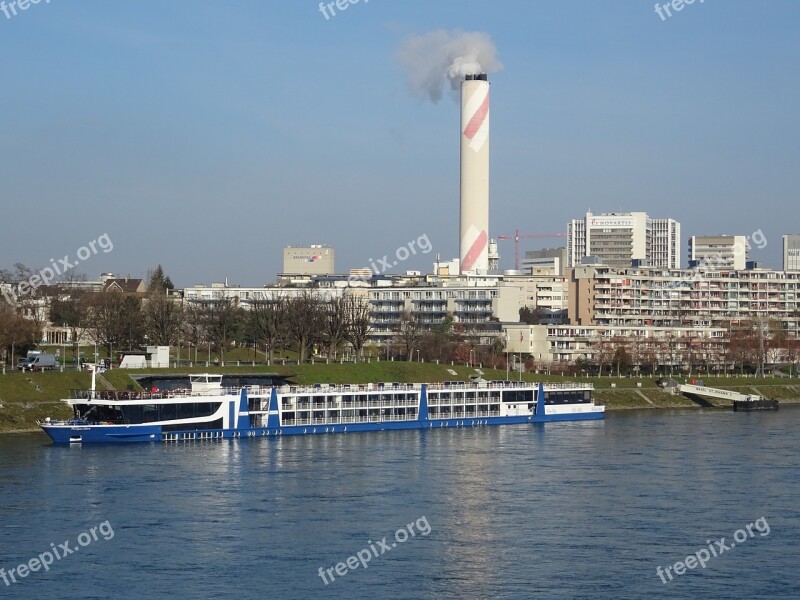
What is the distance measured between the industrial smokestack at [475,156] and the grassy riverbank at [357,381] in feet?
117

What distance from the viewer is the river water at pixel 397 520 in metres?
35.2

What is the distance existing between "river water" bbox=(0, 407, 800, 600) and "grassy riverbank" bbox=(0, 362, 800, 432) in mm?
7069

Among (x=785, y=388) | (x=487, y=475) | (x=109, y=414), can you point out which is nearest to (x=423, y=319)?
(x=785, y=388)

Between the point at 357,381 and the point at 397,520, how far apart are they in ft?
158

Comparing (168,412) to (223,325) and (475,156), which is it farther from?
(475,156)

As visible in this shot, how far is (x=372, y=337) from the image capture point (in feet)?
449

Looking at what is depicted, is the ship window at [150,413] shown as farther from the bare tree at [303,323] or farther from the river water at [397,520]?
the bare tree at [303,323]

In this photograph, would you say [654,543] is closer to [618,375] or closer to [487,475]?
[487,475]

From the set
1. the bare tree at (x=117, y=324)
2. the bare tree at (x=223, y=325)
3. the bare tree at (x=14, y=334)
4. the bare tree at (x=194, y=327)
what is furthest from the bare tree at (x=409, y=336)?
the bare tree at (x=14, y=334)

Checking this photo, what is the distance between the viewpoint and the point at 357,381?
91.0 m

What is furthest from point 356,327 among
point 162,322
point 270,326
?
point 162,322

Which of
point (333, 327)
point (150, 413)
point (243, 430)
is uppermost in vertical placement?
point (333, 327)

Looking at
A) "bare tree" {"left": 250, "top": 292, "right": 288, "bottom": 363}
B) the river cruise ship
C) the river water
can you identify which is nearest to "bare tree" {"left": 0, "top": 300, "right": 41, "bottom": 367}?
the river cruise ship

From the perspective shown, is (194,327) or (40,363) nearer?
(40,363)
